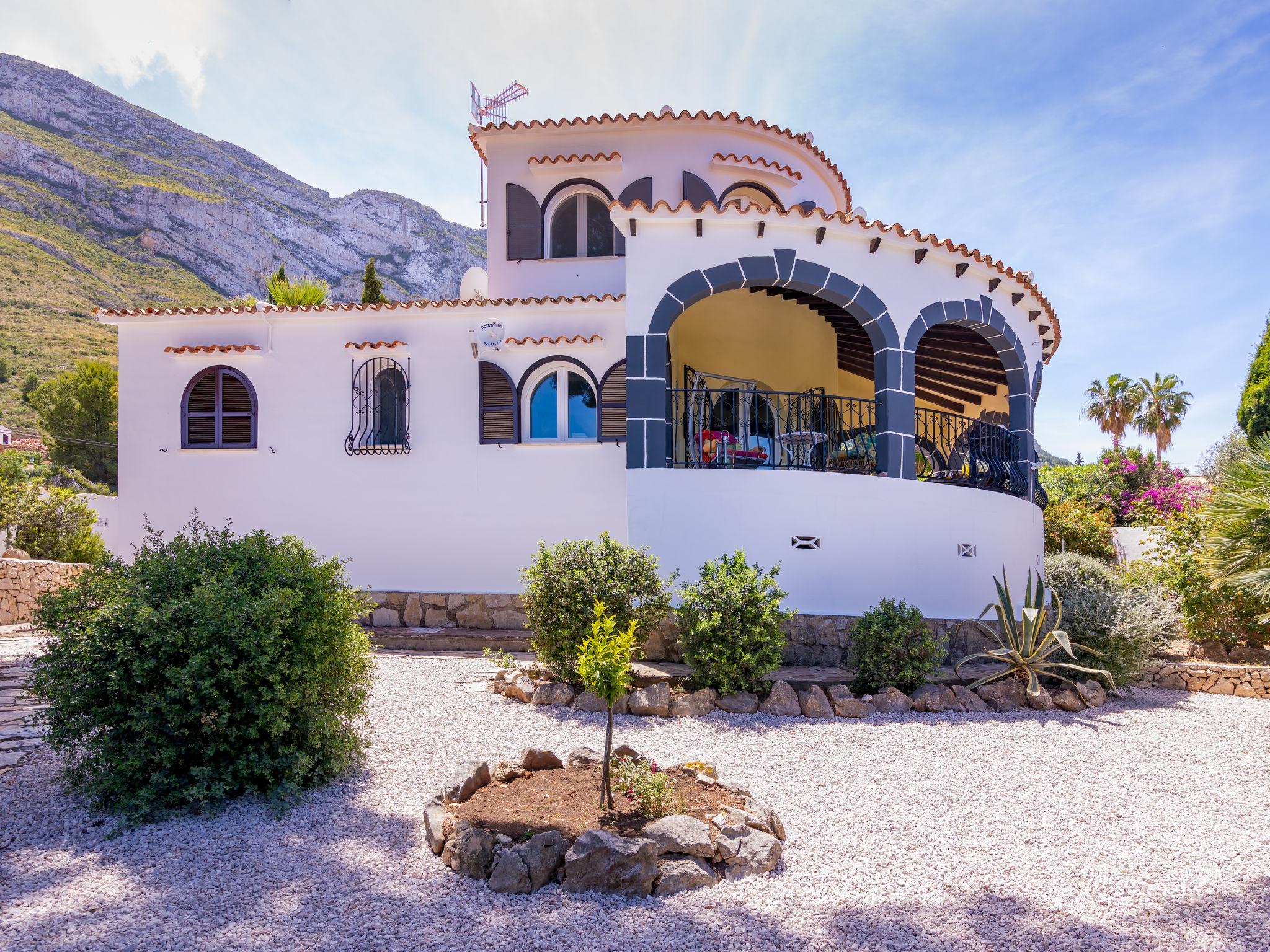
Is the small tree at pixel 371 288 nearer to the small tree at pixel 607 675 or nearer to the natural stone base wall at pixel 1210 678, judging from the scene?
the small tree at pixel 607 675

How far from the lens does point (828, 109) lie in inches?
484

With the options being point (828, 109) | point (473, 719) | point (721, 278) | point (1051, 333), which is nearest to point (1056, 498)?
point (1051, 333)

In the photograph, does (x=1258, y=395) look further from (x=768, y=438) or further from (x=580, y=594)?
(x=580, y=594)

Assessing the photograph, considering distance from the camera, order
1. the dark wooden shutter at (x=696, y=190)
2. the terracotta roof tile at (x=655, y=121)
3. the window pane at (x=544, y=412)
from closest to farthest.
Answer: the window pane at (x=544, y=412) → the terracotta roof tile at (x=655, y=121) → the dark wooden shutter at (x=696, y=190)

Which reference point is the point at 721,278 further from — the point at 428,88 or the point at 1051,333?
the point at 428,88

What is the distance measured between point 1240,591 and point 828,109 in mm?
9253

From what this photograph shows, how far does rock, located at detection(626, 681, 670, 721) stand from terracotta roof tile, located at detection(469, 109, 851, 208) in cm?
917

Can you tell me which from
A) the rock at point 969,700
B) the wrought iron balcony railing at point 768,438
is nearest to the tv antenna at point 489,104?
the wrought iron balcony railing at point 768,438

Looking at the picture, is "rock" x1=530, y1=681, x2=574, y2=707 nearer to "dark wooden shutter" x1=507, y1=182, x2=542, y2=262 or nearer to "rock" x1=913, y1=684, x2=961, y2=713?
"rock" x1=913, y1=684, x2=961, y2=713

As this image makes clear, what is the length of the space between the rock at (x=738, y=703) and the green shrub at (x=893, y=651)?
1188 mm

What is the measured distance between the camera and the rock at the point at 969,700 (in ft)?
22.1

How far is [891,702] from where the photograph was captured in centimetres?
657

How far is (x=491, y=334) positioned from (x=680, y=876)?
25.3 ft

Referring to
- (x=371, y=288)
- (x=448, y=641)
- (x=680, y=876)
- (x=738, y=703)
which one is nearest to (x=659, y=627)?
(x=738, y=703)
